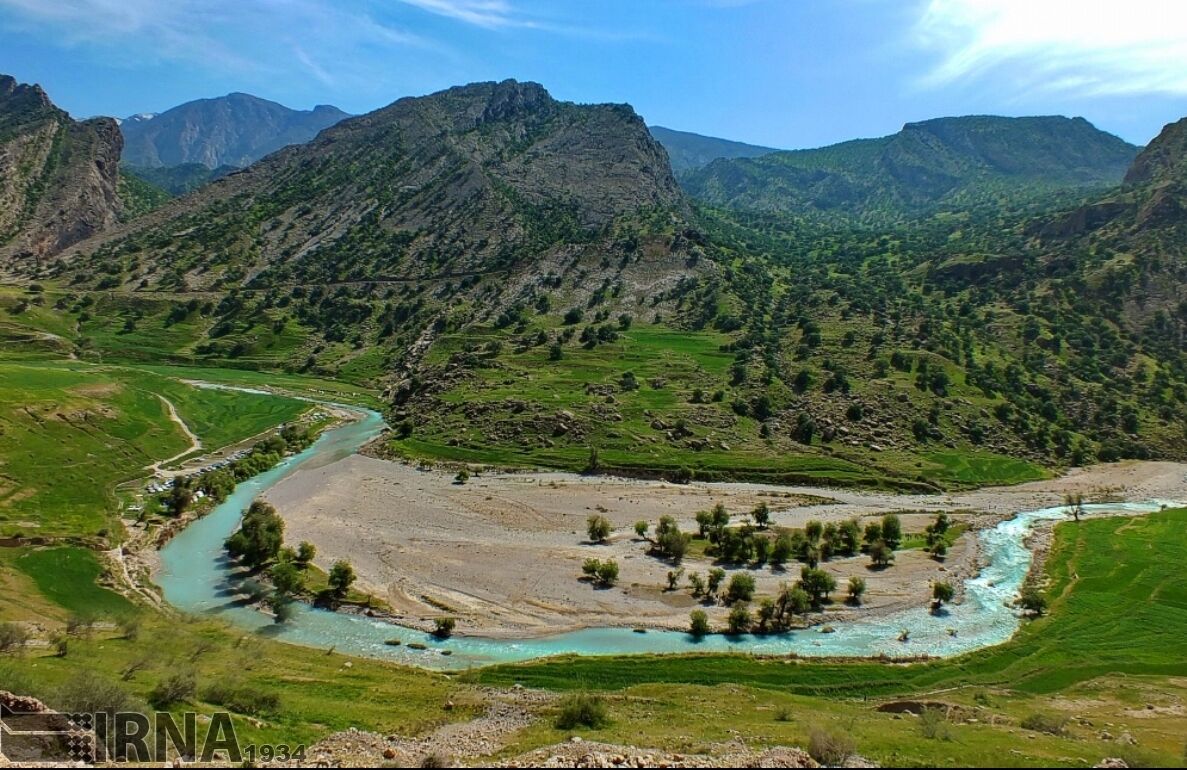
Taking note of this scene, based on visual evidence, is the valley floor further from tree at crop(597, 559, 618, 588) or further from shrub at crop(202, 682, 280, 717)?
shrub at crop(202, 682, 280, 717)

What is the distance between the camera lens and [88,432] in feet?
288

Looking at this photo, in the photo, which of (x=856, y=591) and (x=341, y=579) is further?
(x=856, y=591)

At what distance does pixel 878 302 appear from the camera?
182250 mm

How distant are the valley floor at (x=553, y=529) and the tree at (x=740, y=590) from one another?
1.89 metres

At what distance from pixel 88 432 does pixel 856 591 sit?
9795 cm

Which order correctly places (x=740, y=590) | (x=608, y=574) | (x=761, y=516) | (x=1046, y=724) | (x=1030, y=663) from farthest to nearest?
1. (x=761, y=516)
2. (x=608, y=574)
3. (x=740, y=590)
4. (x=1030, y=663)
5. (x=1046, y=724)

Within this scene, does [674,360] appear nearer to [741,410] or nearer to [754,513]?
[741,410]

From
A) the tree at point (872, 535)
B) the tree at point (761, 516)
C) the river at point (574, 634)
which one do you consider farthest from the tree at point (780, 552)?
the river at point (574, 634)

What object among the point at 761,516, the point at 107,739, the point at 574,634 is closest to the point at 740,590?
A: the point at 574,634

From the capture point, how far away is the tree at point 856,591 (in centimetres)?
5844

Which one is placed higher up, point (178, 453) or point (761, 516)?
point (761, 516)

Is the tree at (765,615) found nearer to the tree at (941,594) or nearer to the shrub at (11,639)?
the tree at (941,594)

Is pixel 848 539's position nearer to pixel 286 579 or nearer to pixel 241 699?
pixel 286 579

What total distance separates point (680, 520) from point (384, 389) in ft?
330
